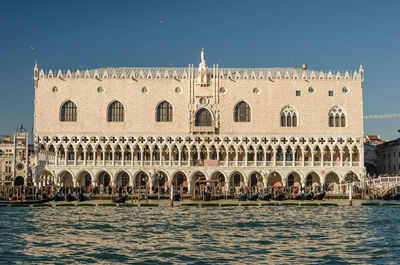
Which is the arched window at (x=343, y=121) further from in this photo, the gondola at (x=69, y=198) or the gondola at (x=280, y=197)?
the gondola at (x=69, y=198)

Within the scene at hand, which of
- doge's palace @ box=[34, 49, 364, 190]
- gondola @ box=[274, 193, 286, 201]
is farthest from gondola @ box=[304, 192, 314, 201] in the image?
doge's palace @ box=[34, 49, 364, 190]

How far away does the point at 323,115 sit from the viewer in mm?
45781

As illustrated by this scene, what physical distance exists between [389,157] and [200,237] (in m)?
41.6

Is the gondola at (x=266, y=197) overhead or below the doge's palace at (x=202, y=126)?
below

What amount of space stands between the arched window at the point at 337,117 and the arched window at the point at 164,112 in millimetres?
13600

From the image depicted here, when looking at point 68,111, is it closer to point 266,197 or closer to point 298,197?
point 266,197

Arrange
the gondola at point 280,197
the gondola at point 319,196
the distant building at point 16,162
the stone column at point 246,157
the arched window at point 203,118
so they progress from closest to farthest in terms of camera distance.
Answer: the gondola at point 319,196 → the gondola at point 280,197 → the stone column at point 246,157 → the arched window at point 203,118 → the distant building at point 16,162

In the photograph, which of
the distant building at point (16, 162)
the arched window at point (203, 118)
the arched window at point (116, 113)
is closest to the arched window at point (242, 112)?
the arched window at point (203, 118)

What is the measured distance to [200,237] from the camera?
1988 cm

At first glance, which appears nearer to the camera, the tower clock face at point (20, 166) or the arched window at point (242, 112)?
the arched window at point (242, 112)

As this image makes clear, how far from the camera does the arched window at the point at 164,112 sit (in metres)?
45.9

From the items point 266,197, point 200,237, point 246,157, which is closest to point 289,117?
point 246,157

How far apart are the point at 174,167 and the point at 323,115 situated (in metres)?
13.3

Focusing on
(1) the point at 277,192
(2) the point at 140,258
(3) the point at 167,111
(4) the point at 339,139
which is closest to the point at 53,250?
(2) the point at 140,258
